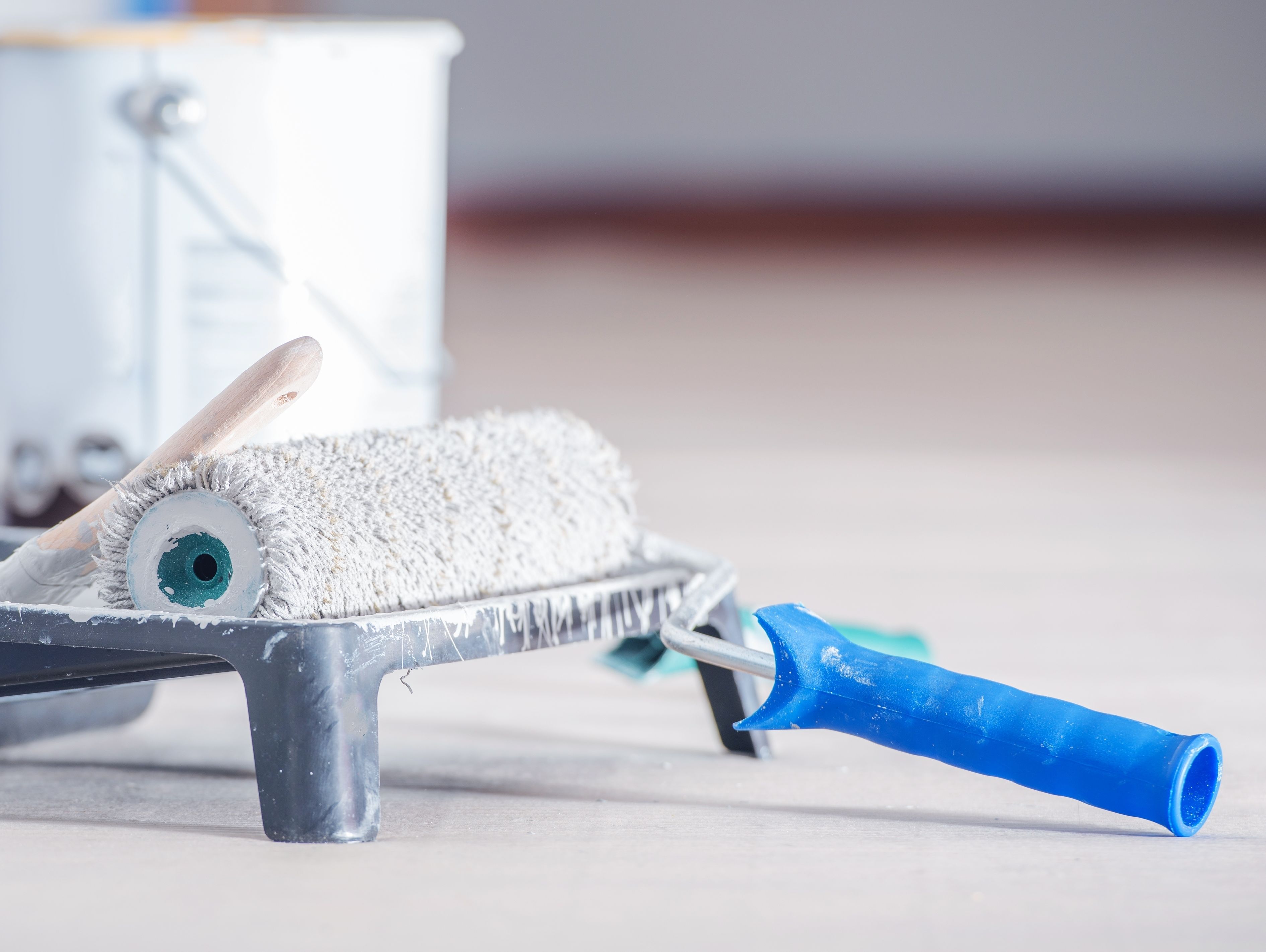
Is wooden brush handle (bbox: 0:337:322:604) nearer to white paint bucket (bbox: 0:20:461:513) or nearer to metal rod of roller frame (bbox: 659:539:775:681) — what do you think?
metal rod of roller frame (bbox: 659:539:775:681)

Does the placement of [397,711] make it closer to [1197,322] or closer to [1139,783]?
[1139,783]

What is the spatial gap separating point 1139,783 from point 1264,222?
15.7 feet

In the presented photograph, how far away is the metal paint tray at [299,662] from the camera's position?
52cm

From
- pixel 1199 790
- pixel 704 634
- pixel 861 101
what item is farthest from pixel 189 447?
pixel 861 101

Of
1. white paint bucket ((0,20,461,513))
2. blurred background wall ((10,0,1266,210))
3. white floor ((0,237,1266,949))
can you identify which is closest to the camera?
white floor ((0,237,1266,949))

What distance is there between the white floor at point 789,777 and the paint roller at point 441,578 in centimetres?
4

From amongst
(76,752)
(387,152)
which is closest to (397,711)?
(76,752)

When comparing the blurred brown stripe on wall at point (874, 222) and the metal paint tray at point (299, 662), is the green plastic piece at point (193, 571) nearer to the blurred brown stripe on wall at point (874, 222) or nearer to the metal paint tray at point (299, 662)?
the metal paint tray at point (299, 662)

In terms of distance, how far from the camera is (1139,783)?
52 cm

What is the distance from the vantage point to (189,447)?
570 millimetres

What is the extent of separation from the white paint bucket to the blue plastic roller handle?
45 cm

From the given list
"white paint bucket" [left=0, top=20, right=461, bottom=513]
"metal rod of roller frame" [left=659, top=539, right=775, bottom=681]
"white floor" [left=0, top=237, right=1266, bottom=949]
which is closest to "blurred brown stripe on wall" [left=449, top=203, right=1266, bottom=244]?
"white floor" [left=0, top=237, right=1266, bottom=949]

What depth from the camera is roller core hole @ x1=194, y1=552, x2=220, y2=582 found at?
568 mm

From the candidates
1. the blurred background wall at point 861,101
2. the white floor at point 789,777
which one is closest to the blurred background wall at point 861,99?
the blurred background wall at point 861,101
